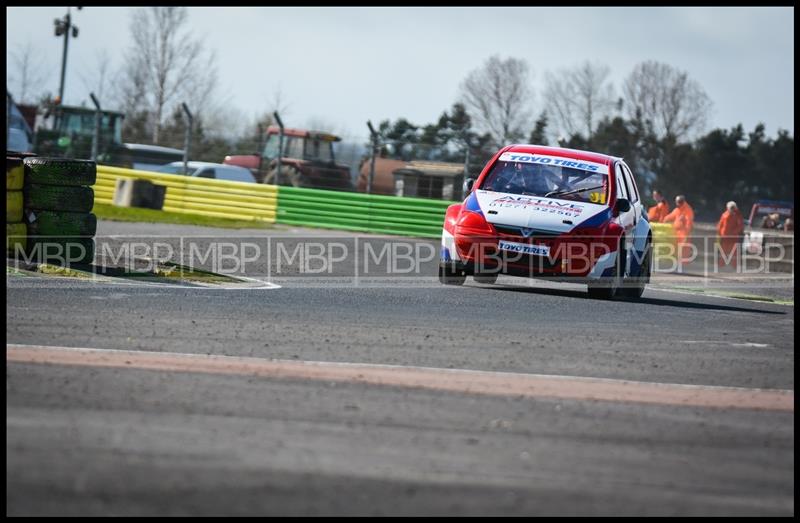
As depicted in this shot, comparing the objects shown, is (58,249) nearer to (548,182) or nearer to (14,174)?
(14,174)

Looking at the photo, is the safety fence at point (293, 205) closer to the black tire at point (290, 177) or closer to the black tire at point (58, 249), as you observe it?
the black tire at point (290, 177)

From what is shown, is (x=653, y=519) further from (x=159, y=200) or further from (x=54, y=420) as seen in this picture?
(x=159, y=200)

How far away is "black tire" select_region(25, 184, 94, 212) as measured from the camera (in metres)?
12.7

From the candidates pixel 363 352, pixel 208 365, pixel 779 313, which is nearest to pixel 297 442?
pixel 208 365

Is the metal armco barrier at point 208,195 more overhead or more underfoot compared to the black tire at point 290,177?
more underfoot

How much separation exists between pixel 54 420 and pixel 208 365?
68.5 inches

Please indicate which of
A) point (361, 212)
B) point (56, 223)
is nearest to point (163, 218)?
point (361, 212)

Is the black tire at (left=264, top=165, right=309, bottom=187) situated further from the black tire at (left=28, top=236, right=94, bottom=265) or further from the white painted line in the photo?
the white painted line

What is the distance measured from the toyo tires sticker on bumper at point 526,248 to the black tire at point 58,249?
4.49 meters

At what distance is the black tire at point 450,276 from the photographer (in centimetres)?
1353

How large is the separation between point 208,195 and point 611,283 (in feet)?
54.3

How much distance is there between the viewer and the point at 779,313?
13.1 meters

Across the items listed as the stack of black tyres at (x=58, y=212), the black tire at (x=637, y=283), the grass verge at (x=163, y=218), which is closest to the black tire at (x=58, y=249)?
the stack of black tyres at (x=58, y=212)

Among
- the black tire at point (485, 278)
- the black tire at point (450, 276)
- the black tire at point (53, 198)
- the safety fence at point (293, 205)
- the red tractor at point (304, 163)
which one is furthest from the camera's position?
the red tractor at point (304, 163)
